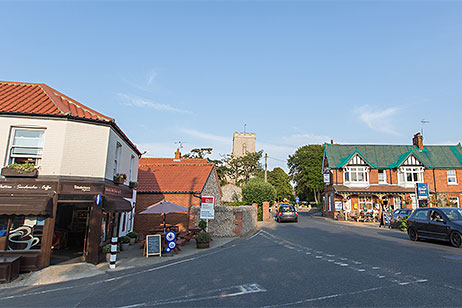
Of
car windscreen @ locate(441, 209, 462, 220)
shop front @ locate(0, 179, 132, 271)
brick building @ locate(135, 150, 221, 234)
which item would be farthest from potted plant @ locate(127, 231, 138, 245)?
car windscreen @ locate(441, 209, 462, 220)

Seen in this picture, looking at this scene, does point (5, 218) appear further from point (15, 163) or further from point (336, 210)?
point (336, 210)

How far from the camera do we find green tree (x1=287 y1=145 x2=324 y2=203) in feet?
188

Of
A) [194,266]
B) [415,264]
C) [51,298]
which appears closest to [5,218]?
[51,298]

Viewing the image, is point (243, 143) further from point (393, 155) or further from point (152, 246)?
point (152, 246)

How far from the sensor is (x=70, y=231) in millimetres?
14742

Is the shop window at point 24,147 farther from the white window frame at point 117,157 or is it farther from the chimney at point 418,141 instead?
the chimney at point 418,141

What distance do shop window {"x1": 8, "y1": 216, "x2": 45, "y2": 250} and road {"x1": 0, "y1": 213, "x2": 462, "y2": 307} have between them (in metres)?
2.83

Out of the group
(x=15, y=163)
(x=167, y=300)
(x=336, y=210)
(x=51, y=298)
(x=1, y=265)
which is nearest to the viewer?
(x=167, y=300)

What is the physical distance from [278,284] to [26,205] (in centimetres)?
849

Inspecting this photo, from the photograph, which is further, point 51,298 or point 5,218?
point 5,218

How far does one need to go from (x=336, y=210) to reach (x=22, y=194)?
31401 millimetres

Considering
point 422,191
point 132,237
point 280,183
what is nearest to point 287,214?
point 422,191

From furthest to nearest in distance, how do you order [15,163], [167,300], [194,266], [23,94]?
[23,94] → [15,163] → [194,266] → [167,300]

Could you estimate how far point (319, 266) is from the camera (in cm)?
852
